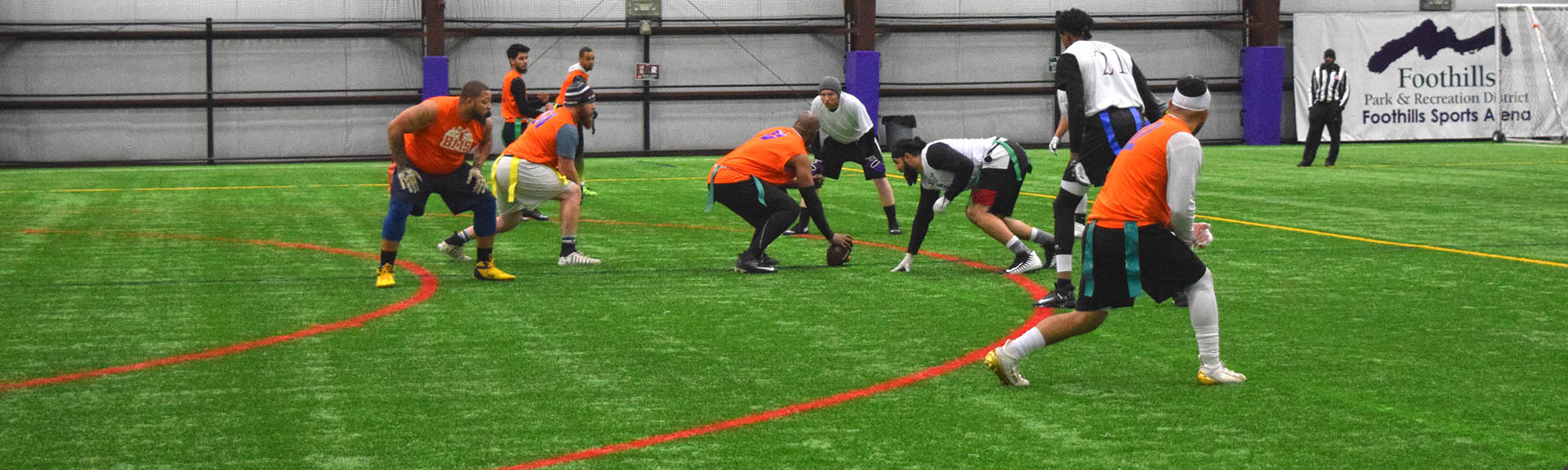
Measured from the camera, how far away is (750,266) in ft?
35.8

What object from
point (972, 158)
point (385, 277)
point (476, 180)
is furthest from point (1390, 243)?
point (385, 277)

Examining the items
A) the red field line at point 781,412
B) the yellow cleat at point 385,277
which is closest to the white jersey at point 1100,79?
the red field line at point 781,412

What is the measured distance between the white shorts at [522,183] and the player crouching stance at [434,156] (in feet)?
3.62

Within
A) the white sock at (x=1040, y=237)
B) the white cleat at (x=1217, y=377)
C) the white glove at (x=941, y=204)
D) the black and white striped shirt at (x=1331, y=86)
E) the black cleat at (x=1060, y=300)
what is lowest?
the white cleat at (x=1217, y=377)

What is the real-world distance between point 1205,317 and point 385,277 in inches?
226

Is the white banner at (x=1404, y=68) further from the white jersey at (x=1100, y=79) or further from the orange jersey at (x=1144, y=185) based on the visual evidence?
the orange jersey at (x=1144, y=185)

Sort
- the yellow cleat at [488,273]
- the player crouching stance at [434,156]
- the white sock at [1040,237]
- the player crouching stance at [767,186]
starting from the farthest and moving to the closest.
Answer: the player crouching stance at [767,186]
the yellow cleat at [488,273]
the white sock at [1040,237]
the player crouching stance at [434,156]

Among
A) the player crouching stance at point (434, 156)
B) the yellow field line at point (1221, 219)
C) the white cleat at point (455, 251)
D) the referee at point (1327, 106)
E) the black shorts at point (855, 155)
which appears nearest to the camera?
the player crouching stance at point (434, 156)

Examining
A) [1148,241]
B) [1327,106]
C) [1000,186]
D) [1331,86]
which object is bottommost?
[1148,241]

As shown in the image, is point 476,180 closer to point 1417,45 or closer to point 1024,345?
point 1024,345

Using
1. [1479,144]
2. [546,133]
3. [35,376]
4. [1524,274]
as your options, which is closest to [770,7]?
[1479,144]

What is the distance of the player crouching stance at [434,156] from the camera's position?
995 centimetres

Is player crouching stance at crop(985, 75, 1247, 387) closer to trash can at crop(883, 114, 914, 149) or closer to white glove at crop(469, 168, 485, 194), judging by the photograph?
white glove at crop(469, 168, 485, 194)

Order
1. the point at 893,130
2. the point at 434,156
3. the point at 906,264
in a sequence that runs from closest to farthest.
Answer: the point at 434,156
the point at 906,264
the point at 893,130
